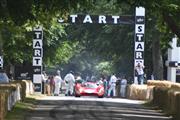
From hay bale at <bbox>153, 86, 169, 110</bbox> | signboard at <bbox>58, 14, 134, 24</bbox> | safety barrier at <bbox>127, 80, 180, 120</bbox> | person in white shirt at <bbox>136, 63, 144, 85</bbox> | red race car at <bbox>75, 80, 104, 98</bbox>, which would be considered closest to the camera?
safety barrier at <bbox>127, 80, 180, 120</bbox>

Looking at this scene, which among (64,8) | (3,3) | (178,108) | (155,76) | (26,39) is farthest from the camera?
(155,76)

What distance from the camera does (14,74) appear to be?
6512cm

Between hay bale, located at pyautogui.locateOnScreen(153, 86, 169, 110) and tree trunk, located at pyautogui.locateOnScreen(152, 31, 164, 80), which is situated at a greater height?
tree trunk, located at pyautogui.locateOnScreen(152, 31, 164, 80)

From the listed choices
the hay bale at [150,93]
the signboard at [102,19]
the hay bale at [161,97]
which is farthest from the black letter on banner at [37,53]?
the hay bale at [161,97]

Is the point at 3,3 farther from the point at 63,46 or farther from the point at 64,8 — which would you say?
the point at 63,46

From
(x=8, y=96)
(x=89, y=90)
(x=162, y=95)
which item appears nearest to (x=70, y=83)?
(x=89, y=90)

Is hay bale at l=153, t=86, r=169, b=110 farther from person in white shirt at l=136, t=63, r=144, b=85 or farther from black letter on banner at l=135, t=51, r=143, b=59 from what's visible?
black letter on banner at l=135, t=51, r=143, b=59

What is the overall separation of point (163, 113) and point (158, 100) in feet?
16.1

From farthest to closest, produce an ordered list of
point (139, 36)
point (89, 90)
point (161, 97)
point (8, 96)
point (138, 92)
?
1. point (139, 36)
2. point (89, 90)
3. point (138, 92)
4. point (161, 97)
5. point (8, 96)

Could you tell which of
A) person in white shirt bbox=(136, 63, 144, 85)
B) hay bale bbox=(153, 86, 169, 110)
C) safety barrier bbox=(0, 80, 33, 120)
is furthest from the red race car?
safety barrier bbox=(0, 80, 33, 120)

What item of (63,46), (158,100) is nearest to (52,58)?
(63,46)

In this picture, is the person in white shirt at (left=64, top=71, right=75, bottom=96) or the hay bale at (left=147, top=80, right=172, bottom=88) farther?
the person in white shirt at (left=64, top=71, right=75, bottom=96)

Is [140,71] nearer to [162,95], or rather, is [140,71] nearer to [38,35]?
[38,35]

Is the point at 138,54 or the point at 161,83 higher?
the point at 138,54
